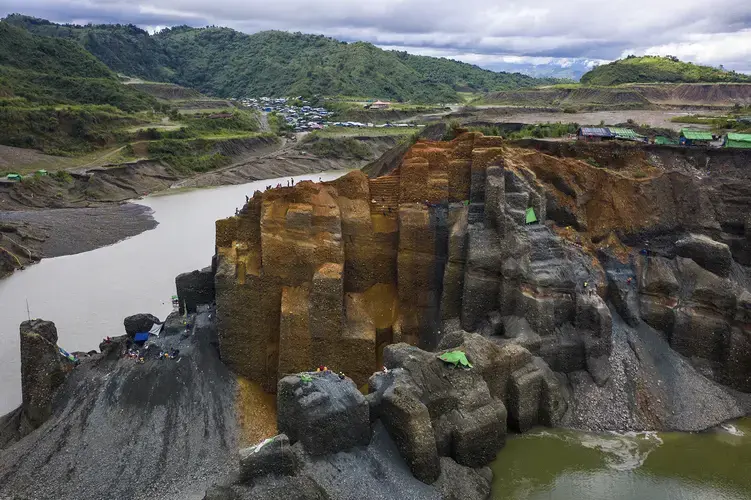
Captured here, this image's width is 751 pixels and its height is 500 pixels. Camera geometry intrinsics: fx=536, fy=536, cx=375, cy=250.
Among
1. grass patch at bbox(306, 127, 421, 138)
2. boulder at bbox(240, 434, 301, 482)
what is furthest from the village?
boulder at bbox(240, 434, 301, 482)

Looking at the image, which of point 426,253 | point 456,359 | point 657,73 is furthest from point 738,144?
point 657,73

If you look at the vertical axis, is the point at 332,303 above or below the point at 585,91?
below

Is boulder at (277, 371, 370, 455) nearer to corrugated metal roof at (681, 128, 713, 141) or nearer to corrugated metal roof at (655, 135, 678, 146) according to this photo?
corrugated metal roof at (655, 135, 678, 146)

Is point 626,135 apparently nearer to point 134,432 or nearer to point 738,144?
point 738,144

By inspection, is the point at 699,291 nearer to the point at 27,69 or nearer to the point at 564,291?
the point at 564,291

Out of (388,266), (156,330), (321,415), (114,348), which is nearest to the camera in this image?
(321,415)

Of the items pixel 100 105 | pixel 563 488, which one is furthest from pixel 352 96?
pixel 563 488

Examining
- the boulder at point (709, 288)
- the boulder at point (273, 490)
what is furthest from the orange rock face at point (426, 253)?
the boulder at point (273, 490)
